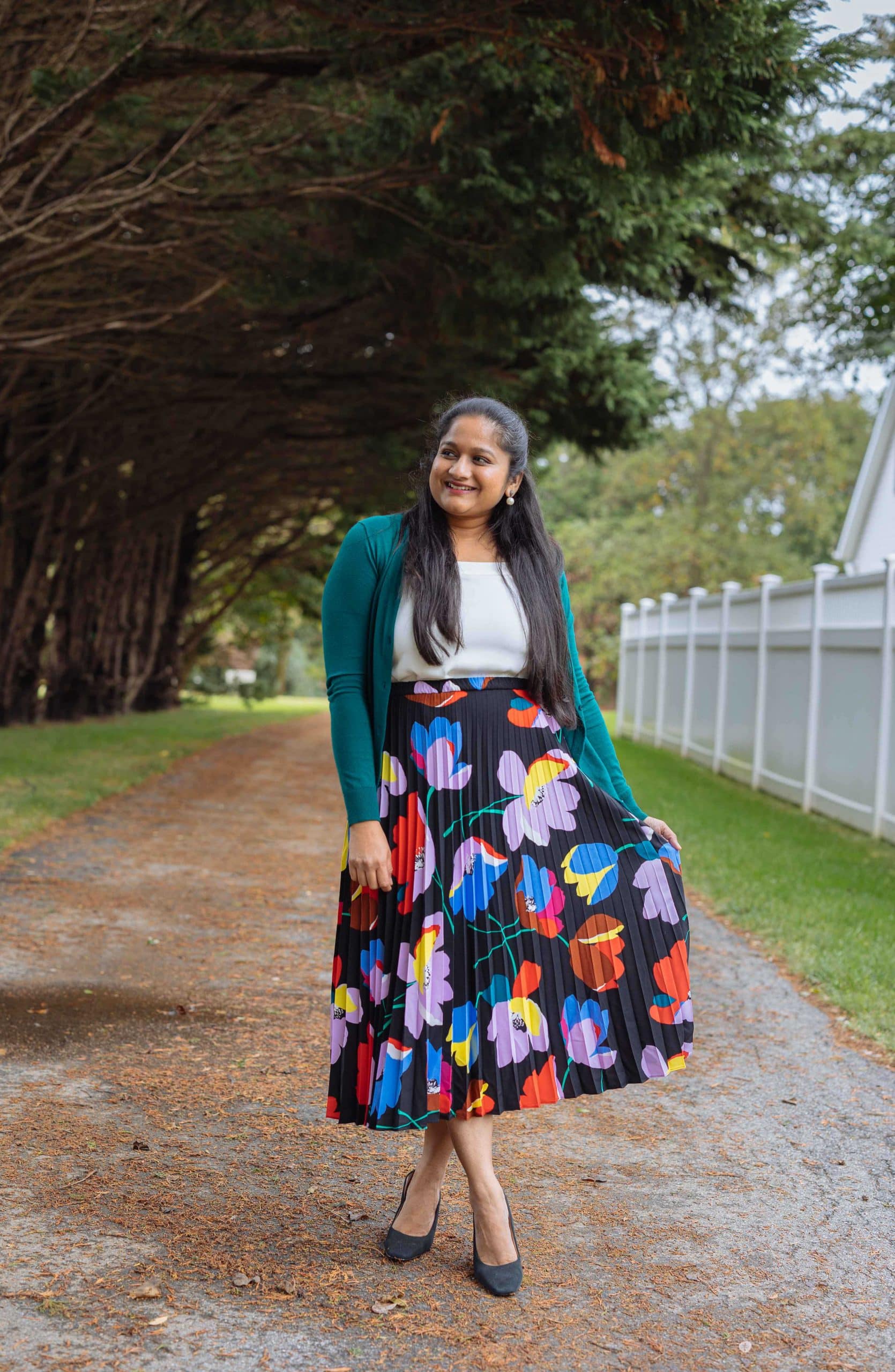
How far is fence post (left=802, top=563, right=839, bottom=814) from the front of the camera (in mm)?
12711

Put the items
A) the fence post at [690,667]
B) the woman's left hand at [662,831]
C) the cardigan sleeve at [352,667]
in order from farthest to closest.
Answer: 1. the fence post at [690,667]
2. the woman's left hand at [662,831]
3. the cardigan sleeve at [352,667]

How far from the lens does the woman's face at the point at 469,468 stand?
11.2 ft

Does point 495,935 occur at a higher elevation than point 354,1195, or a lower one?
higher

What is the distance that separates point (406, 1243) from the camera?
3.33 m

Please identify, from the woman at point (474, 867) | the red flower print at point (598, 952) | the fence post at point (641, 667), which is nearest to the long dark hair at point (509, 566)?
the woman at point (474, 867)

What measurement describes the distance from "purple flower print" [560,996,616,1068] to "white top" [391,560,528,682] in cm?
80

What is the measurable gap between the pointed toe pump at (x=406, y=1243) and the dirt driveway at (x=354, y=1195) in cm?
3

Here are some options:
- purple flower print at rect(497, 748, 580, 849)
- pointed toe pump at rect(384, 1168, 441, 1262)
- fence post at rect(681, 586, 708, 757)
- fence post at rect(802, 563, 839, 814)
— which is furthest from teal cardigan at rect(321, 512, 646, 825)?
fence post at rect(681, 586, 708, 757)

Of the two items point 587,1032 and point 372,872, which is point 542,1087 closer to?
point 587,1032

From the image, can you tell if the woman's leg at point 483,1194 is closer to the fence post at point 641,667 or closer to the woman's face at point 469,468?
the woman's face at point 469,468

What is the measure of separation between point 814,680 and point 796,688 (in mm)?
739

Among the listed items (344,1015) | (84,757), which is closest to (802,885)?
(344,1015)

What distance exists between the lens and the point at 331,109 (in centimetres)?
1029

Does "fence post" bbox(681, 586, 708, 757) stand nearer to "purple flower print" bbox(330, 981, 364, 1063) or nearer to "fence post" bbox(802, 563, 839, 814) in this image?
"fence post" bbox(802, 563, 839, 814)
